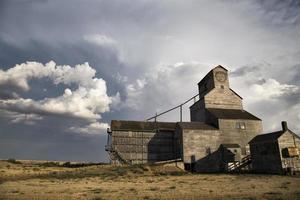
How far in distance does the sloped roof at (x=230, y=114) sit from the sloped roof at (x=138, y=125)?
927 centimetres

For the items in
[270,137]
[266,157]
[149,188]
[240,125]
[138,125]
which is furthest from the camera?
[138,125]

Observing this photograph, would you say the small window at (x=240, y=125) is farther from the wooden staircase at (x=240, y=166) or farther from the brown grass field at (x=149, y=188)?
the brown grass field at (x=149, y=188)

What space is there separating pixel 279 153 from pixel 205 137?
12666 mm

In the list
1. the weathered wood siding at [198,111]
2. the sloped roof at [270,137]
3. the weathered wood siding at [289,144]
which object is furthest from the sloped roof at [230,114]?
the weathered wood siding at [289,144]

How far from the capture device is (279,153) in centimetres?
3428

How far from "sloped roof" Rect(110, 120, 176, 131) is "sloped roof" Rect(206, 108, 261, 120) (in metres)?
9.27

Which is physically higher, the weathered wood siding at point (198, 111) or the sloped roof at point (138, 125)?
the weathered wood siding at point (198, 111)

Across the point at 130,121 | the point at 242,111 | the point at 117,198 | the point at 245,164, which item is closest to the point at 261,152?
the point at 245,164

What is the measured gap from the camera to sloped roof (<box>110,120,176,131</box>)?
47.7 m

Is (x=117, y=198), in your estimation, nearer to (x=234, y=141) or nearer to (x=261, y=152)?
(x=261, y=152)

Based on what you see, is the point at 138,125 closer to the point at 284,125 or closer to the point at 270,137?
the point at 270,137

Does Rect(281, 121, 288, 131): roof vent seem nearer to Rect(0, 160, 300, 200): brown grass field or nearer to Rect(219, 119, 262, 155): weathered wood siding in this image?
Rect(219, 119, 262, 155): weathered wood siding

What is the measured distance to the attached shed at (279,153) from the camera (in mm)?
33688

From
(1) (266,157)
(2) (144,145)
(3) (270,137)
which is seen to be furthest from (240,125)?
(2) (144,145)
